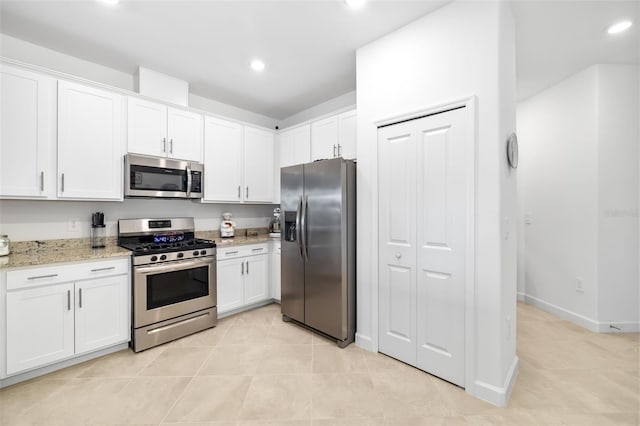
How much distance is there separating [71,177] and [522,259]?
18.0 feet

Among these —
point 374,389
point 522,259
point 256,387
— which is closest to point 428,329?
point 374,389

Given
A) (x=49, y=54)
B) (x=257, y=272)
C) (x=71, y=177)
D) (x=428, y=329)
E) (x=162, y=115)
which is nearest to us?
(x=428, y=329)

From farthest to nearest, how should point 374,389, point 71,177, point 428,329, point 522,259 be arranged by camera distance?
point 522,259 → point 71,177 → point 428,329 → point 374,389

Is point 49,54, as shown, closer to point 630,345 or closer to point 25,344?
point 25,344

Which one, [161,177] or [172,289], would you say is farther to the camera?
[161,177]

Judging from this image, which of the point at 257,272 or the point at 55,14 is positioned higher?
the point at 55,14

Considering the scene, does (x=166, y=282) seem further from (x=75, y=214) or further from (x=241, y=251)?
(x=75, y=214)

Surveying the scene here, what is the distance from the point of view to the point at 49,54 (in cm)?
267

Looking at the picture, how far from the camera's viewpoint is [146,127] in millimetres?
2932

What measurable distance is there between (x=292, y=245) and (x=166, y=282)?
134 cm

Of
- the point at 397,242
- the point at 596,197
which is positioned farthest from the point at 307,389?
the point at 596,197

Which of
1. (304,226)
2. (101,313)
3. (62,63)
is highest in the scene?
(62,63)

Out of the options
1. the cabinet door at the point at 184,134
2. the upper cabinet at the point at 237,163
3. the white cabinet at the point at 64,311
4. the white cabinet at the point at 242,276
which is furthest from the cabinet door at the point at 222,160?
the white cabinet at the point at 64,311

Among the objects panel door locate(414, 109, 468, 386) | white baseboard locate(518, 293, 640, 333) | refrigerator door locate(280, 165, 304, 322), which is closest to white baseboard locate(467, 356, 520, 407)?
panel door locate(414, 109, 468, 386)
